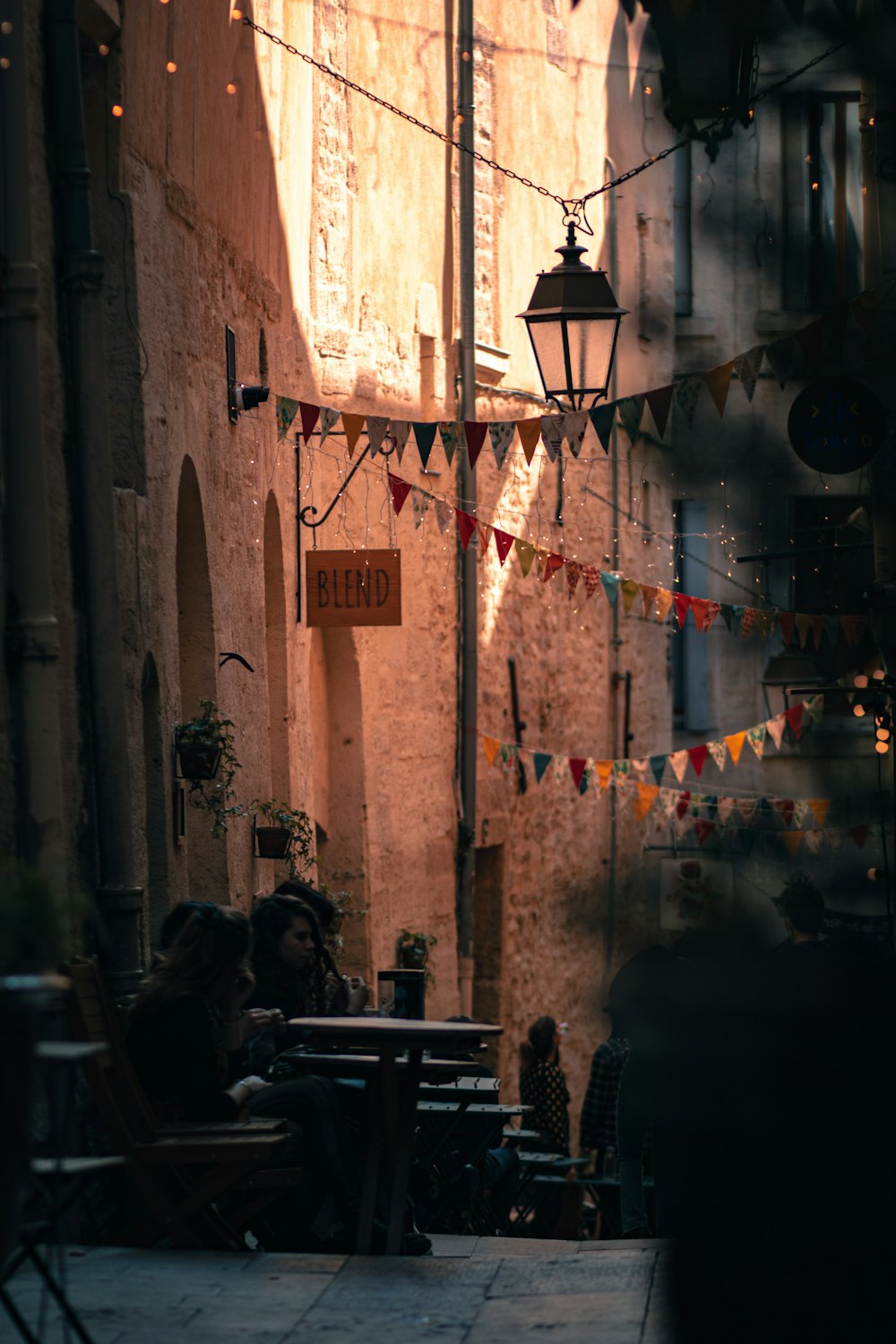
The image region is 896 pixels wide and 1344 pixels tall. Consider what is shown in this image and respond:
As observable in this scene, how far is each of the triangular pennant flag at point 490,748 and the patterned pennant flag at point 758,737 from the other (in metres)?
12.3

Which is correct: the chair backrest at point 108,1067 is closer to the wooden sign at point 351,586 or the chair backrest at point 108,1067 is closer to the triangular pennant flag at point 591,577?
the wooden sign at point 351,586

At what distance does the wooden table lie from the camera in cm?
497

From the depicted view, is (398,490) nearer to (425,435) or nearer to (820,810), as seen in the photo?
(425,435)

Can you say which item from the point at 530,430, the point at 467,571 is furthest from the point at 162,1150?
the point at 467,571

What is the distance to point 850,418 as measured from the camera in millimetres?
1929

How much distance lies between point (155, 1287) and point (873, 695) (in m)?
3.29

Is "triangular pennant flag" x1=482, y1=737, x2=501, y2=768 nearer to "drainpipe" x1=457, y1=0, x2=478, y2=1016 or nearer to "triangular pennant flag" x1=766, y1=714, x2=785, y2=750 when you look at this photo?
"drainpipe" x1=457, y1=0, x2=478, y2=1016

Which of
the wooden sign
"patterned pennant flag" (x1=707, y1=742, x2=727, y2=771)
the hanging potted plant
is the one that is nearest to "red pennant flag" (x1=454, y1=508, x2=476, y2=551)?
the wooden sign

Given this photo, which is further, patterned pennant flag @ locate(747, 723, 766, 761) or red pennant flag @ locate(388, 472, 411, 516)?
red pennant flag @ locate(388, 472, 411, 516)

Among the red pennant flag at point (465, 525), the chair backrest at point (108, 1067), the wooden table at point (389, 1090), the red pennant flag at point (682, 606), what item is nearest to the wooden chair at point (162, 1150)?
the chair backrest at point (108, 1067)

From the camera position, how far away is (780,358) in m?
1.71

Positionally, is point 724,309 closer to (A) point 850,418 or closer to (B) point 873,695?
(A) point 850,418

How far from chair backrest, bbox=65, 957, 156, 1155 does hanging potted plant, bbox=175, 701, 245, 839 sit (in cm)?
275

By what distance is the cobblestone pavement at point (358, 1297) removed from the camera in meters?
4.16
